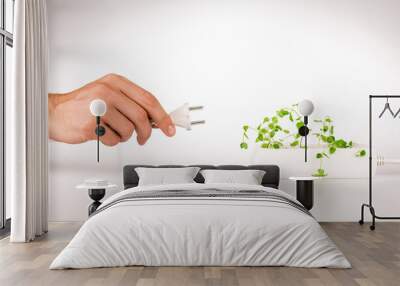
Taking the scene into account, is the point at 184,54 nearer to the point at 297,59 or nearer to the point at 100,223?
the point at 297,59

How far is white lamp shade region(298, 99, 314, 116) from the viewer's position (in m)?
6.52

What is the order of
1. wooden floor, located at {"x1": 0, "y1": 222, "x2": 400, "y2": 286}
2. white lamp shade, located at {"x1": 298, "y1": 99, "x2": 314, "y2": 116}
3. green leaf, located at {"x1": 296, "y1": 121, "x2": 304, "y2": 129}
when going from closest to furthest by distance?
wooden floor, located at {"x1": 0, "y1": 222, "x2": 400, "y2": 286}
white lamp shade, located at {"x1": 298, "y1": 99, "x2": 314, "y2": 116}
green leaf, located at {"x1": 296, "y1": 121, "x2": 304, "y2": 129}

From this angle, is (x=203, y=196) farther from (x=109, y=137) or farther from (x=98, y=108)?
(x=109, y=137)

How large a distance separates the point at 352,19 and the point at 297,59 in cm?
90

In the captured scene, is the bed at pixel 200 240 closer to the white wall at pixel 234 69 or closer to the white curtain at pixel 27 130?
the white curtain at pixel 27 130

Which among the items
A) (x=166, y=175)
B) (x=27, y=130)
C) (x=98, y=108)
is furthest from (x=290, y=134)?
(x=27, y=130)

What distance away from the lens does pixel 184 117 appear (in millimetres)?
6902

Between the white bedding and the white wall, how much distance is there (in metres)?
2.61

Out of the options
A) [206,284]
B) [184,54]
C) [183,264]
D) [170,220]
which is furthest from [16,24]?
[206,284]

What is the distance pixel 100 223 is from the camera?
14.2 feet

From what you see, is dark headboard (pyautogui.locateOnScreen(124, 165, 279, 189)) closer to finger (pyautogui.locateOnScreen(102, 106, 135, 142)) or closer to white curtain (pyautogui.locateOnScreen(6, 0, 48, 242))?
finger (pyautogui.locateOnScreen(102, 106, 135, 142))

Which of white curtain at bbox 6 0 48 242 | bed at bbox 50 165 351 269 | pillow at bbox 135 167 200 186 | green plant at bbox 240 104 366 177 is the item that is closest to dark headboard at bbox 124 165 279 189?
pillow at bbox 135 167 200 186

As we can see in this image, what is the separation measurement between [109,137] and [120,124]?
23 centimetres

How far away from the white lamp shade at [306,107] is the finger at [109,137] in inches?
94.8
